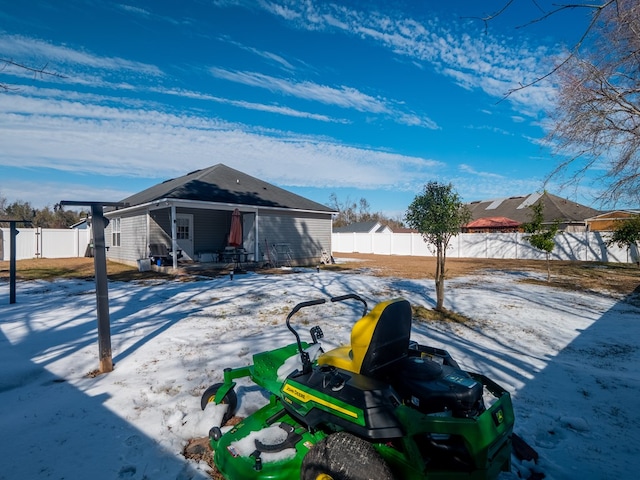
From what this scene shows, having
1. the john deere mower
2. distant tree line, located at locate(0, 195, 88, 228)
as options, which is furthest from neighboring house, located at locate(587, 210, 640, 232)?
distant tree line, located at locate(0, 195, 88, 228)

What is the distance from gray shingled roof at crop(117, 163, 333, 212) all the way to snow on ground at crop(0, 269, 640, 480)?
20.3 ft

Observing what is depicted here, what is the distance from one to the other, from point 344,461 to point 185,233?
1584 centimetres

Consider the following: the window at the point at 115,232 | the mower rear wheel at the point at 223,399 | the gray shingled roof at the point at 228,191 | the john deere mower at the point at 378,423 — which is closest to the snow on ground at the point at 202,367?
the mower rear wheel at the point at 223,399

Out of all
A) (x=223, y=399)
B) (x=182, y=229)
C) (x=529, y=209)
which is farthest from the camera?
(x=529, y=209)

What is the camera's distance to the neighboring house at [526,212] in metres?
30.0

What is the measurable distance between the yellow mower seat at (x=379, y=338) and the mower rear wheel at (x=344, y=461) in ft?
1.40

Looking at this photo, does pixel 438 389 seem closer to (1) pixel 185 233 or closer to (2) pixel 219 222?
(1) pixel 185 233

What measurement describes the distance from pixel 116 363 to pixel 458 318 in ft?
19.4

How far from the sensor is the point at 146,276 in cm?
1247

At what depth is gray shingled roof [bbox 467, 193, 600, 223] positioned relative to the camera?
30605mm

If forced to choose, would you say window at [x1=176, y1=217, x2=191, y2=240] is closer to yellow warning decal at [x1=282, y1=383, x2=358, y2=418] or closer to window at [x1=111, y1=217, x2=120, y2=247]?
Answer: window at [x1=111, y1=217, x2=120, y2=247]

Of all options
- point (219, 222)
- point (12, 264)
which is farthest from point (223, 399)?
point (219, 222)

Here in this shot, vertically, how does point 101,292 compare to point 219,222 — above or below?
below

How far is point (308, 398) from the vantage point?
7.44ft
